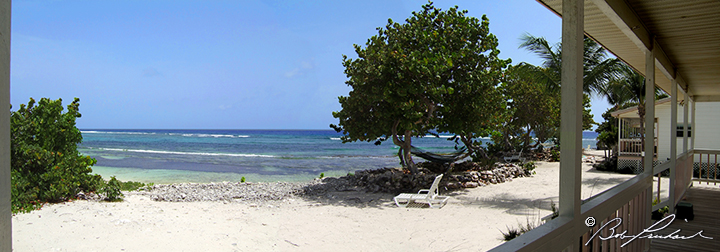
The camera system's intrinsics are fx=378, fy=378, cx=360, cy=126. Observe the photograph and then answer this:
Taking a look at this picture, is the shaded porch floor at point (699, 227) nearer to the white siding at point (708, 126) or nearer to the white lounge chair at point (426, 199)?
the white lounge chair at point (426, 199)

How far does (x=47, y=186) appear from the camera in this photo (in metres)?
7.26

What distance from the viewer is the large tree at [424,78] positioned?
915 cm

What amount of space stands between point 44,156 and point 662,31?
9.50m

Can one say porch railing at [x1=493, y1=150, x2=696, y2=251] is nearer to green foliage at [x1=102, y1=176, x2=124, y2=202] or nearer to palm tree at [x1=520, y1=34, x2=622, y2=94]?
palm tree at [x1=520, y1=34, x2=622, y2=94]

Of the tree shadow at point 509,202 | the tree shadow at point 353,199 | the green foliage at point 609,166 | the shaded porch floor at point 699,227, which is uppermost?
the shaded porch floor at point 699,227

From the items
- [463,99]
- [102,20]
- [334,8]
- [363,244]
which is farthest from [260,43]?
[363,244]

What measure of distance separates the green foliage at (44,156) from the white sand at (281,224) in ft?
1.35

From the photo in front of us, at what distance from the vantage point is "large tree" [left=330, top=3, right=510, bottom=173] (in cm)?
915

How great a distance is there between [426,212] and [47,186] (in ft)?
24.2

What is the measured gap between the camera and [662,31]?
3338 millimetres

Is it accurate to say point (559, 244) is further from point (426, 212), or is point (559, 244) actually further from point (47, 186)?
point (47, 186)

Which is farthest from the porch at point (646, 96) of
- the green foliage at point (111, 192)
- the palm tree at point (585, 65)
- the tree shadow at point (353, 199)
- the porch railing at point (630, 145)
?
the green foliage at point (111, 192)

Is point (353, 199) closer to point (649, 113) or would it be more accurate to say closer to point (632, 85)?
point (649, 113)

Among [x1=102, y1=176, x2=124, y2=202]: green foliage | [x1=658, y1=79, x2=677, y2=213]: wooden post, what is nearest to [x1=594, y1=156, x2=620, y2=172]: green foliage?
[x1=658, y1=79, x2=677, y2=213]: wooden post
